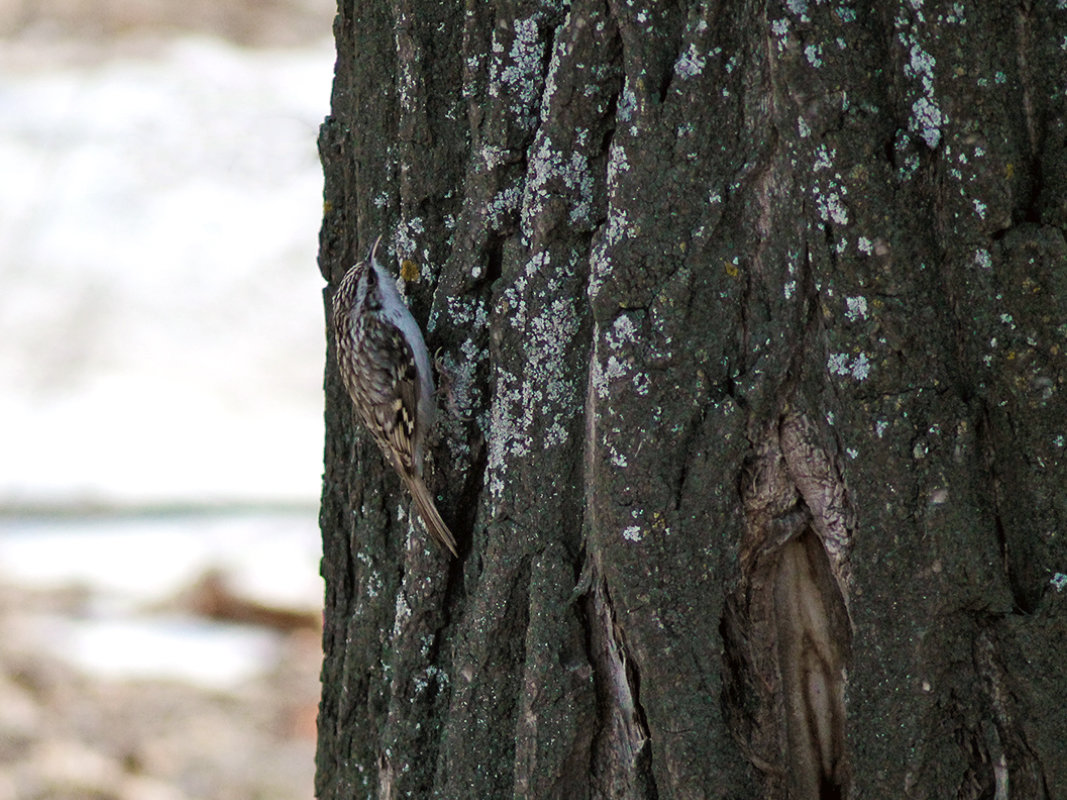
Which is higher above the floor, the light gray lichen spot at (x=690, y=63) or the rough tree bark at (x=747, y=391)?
the light gray lichen spot at (x=690, y=63)

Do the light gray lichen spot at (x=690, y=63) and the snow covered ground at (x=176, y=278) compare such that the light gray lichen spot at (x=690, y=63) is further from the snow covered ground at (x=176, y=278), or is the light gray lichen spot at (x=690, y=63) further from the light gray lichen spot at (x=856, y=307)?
the snow covered ground at (x=176, y=278)

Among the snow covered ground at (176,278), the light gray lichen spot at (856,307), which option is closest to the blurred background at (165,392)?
the snow covered ground at (176,278)

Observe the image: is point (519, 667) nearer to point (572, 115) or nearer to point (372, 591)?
point (372, 591)

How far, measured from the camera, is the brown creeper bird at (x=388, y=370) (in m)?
1.96

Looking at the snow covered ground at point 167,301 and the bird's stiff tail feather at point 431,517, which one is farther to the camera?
the snow covered ground at point 167,301

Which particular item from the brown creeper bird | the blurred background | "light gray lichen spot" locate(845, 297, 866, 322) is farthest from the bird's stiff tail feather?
the blurred background

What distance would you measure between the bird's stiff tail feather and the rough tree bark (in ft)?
0.08

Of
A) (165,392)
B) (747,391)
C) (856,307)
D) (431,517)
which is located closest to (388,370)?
(431,517)

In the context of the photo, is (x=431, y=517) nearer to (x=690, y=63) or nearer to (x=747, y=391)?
(x=747, y=391)

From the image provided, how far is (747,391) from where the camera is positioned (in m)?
1.56

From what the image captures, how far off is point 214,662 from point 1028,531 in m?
3.45

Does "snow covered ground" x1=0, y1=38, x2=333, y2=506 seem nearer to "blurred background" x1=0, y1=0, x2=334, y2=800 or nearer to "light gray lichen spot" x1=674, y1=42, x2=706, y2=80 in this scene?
"blurred background" x1=0, y1=0, x2=334, y2=800

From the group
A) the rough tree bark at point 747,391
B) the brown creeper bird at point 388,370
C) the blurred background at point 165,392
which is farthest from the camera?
the blurred background at point 165,392

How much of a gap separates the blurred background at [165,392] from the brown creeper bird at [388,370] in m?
1.71
